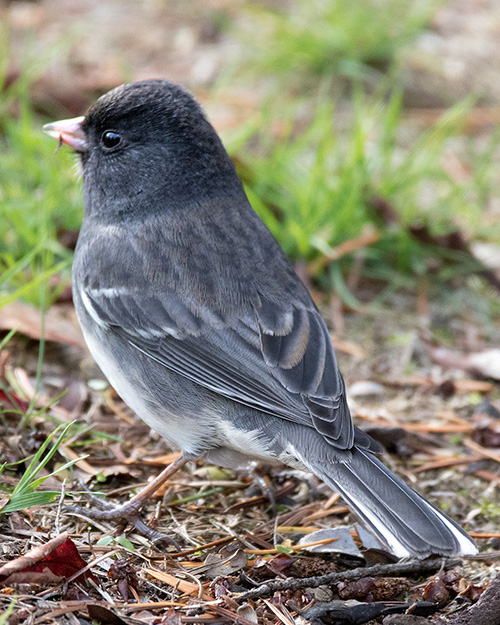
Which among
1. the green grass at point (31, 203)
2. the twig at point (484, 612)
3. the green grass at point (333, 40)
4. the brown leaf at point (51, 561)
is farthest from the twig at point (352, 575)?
the green grass at point (333, 40)

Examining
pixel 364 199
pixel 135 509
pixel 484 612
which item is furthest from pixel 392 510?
pixel 364 199

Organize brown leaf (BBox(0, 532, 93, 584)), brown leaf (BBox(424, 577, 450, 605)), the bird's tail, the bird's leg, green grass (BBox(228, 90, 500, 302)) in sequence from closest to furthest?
brown leaf (BBox(0, 532, 93, 584)), the bird's tail, brown leaf (BBox(424, 577, 450, 605)), the bird's leg, green grass (BBox(228, 90, 500, 302))

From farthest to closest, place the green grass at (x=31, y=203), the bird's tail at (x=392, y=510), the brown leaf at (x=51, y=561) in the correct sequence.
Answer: the green grass at (x=31, y=203), the bird's tail at (x=392, y=510), the brown leaf at (x=51, y=561)

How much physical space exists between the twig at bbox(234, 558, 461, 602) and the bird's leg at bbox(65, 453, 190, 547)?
1.44 ft

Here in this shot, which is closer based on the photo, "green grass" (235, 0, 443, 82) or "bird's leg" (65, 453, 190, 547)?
"bird's leg" (65, 453, 190, 547)

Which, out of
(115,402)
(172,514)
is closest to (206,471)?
(172,514)

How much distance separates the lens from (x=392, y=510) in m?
2.52

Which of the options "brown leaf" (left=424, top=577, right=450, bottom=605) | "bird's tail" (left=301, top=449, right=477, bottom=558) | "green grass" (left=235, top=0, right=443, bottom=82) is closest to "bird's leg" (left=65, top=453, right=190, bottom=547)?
"bird's tail" (left=301, top=449, right=477, bottom=558)

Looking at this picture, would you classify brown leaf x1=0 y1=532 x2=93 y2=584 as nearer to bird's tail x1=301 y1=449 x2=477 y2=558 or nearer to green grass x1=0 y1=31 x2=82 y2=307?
bird's tail x1=301 y1=449 x2=477 y2=558

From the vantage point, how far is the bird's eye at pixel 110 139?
3.40m

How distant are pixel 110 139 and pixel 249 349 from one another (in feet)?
3.84

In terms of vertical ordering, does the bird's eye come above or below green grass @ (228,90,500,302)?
above

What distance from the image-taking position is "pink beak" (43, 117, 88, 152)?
11.4 feet

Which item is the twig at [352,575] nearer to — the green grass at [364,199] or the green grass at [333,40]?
the green grass at [364,199]
